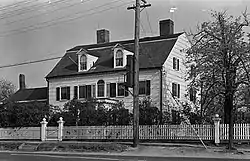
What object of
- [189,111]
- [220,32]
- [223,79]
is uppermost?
[220,32]

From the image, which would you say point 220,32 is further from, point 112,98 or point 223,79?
point 112,98

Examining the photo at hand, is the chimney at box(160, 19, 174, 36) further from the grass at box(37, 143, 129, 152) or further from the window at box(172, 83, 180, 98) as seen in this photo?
the grass at box(37, 143, 129, 152)

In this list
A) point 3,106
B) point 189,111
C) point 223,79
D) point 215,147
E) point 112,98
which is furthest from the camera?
point 112,98

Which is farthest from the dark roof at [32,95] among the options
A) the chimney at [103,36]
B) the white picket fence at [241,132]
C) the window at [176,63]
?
the white picket fence at [241,132]

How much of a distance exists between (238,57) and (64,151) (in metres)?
12.2

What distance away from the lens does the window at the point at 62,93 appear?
146 ft

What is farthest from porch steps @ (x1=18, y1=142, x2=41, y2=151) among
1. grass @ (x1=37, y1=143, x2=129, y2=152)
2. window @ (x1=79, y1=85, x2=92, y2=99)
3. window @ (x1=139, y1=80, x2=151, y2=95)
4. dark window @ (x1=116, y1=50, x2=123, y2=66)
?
dark window @ (x1=116, y1=50, x2=123, y2=66)

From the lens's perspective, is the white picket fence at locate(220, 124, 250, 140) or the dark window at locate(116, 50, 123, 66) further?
the dark window at locate(116, 50, 123, 66)

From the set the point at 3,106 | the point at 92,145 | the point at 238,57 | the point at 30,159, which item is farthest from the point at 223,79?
the point at 3,106

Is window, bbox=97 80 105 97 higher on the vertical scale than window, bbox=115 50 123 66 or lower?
lower

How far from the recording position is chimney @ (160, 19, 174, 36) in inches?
1756

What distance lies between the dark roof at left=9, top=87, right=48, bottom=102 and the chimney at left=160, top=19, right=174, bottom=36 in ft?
52.5

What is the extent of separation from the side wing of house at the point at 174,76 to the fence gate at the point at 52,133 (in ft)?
33.6

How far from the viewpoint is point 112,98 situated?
4144 cm
